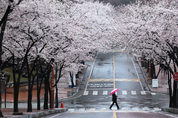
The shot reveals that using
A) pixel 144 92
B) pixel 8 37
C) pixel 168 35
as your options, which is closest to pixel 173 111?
pixel 168 35

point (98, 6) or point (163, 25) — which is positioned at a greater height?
point (98, 6)

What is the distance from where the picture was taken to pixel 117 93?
3881 cm

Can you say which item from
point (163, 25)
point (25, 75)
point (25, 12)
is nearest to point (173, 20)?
point (163, 25)

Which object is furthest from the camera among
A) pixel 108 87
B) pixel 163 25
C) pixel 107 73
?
pixel 107 73

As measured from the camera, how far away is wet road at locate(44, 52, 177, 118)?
91.5 ft

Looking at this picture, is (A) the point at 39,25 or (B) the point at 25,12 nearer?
(B) the point at 25,12

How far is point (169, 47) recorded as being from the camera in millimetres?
21141

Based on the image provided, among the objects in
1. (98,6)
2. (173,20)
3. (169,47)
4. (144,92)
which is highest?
(98,6)

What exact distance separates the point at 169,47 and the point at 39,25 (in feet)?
33.2

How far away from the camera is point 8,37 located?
48.6 feet

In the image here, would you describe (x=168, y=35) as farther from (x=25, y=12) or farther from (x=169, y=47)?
(x=25, y=12)

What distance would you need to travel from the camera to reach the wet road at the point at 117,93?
91.5 feet

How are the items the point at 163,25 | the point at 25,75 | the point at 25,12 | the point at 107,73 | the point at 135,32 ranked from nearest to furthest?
the point at 25,12
the point at 163,25
the point at 135,32
the point at 25,75
the point at 107,73

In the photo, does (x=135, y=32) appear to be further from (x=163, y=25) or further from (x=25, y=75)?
(x=25, y=75)
